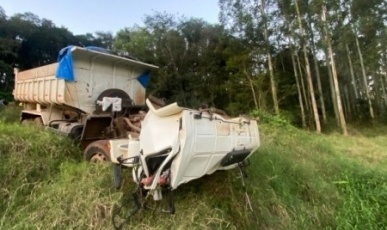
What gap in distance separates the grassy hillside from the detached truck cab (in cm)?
47

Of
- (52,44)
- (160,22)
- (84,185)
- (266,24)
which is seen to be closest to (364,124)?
(266,24)

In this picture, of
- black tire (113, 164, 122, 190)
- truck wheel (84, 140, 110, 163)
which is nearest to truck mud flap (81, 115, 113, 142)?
truck wheel (84, 140, 110, 163)

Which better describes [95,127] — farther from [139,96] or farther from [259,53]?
[259,53]

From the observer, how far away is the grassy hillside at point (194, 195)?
9.43ft

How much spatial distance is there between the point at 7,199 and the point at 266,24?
48.2 ft

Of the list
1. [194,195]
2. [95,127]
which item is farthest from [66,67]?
[194,195]

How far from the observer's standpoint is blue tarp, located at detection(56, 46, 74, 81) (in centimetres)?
494

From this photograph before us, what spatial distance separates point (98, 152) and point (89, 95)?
1790 millimetres

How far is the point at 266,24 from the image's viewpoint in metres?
15.5

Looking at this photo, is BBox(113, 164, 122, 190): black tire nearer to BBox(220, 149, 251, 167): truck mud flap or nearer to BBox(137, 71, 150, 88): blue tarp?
BBox(220, 149, 251, 167): truck mud flap

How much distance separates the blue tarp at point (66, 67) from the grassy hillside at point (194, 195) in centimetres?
107

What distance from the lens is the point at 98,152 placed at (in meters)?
3.89

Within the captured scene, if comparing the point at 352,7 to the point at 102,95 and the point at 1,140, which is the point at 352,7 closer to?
the point at 102,95

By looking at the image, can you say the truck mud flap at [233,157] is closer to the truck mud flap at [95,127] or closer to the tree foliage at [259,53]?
the truck mud flap at [95,127]
